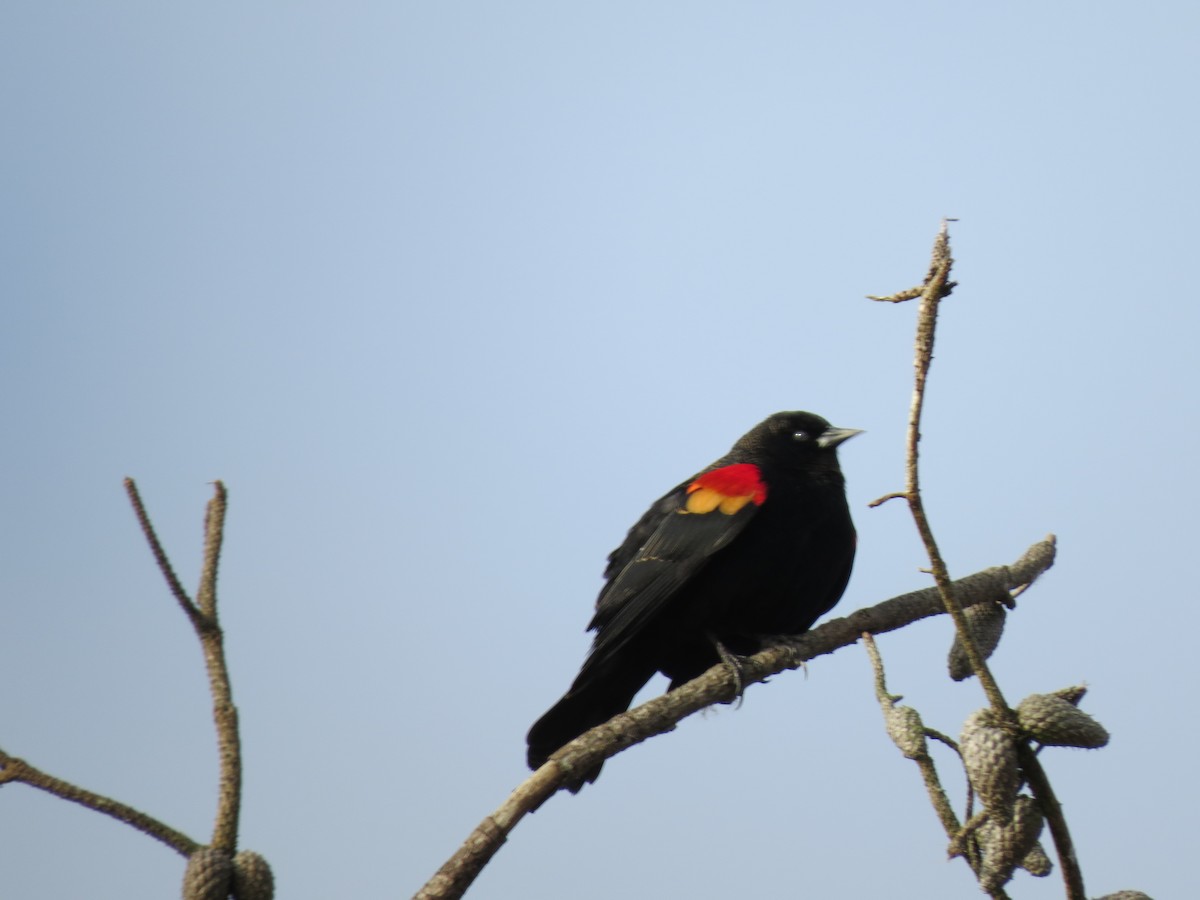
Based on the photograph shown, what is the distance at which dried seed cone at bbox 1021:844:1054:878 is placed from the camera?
2.59 meters

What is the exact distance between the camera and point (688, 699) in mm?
3496

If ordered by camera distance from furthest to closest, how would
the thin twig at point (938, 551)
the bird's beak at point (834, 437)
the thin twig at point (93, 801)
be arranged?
the bird's beak at point (834, 437) → the thin twig at point (938, 551) → the thin twig at point (93, 801)

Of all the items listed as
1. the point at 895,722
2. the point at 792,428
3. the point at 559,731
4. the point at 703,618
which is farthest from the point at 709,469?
the point at 895,722

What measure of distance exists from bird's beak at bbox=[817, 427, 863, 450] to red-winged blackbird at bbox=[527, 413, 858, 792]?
50 centimetres

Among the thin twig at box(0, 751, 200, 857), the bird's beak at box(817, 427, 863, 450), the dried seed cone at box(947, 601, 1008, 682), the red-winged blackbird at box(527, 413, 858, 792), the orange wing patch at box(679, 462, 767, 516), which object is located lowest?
Result: the thin twig at box(0, 751, 200, 857)

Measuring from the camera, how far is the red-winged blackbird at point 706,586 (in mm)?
5094

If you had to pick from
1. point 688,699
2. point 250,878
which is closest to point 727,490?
point 688,699

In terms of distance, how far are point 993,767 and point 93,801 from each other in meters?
1.66

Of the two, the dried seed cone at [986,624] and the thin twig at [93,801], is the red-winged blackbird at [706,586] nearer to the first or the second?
the dried seed cone at [986,624]

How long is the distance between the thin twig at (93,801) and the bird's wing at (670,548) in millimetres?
2919

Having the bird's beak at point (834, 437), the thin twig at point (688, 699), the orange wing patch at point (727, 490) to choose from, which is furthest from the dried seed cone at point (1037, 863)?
the bird's beak at point (834, 437)

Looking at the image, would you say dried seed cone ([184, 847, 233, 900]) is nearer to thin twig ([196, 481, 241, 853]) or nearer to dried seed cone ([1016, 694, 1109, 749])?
thin twig ([196, 481, 241, 853])

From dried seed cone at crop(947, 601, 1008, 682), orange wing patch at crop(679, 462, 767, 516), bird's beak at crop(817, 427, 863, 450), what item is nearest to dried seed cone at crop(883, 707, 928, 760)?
dried seed cone at crop(947, 601, 1008, 682)

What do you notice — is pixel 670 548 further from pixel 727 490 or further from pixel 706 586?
pixel 727 490
